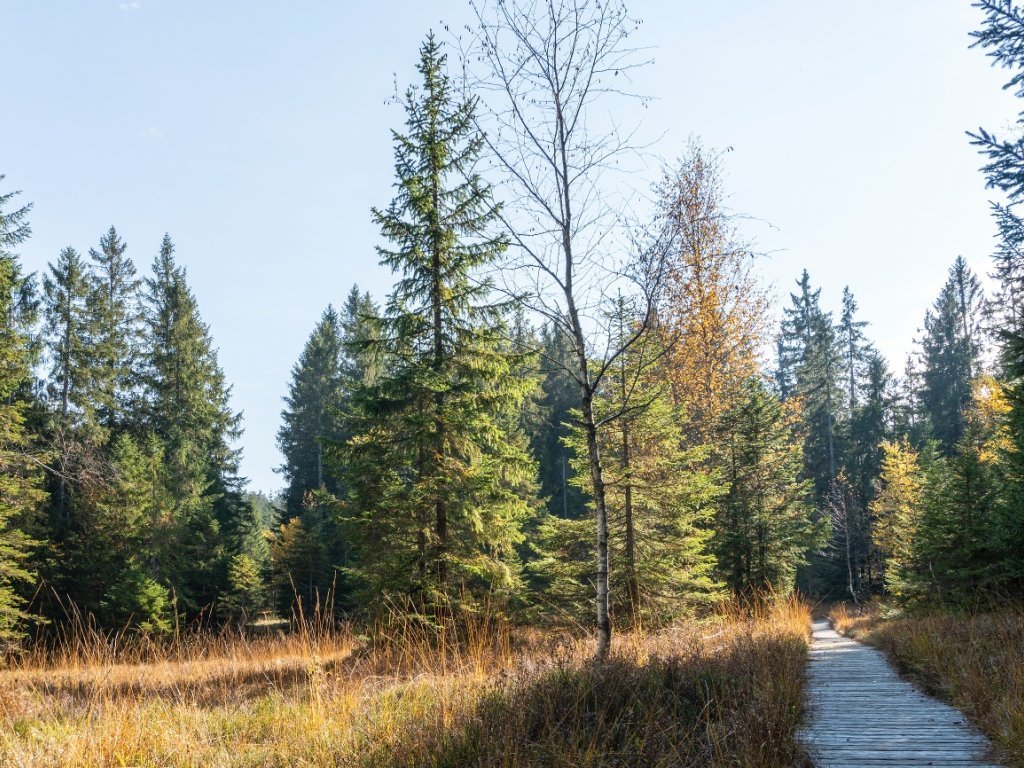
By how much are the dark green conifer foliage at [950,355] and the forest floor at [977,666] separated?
4348 cm

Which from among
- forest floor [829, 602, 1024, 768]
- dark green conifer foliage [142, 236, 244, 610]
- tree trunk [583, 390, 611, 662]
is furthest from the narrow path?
dark green conifer foliage [142, 236, 244, 610]

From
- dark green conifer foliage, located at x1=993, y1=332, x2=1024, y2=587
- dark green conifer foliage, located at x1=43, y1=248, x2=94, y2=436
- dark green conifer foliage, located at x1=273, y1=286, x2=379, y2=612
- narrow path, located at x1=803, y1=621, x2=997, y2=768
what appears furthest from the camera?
dark green conifer foliage, located at x1=273, y1=286, x2=379, y2=612

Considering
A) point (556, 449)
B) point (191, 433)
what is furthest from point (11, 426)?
point (556, 449)

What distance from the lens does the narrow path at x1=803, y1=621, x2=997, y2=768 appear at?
3992 mm

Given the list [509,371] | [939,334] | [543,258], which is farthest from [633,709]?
[939,334]

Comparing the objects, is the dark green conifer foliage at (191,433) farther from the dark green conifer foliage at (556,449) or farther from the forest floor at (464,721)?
the forest floor at (464,721)

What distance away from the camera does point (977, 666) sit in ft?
18.7

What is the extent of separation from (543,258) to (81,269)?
3034 centimetres

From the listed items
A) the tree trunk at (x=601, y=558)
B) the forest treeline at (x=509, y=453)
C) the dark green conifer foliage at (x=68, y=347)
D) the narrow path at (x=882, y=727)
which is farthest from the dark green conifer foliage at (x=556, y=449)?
the tree trunk at (x=601, y=558)

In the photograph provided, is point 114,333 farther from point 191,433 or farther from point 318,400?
point 318,400

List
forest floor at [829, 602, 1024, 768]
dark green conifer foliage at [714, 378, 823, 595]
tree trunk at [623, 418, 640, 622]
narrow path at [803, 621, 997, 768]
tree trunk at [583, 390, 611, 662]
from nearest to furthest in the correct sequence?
narrow path at [803, 621, 997, 768] → forest floor at [829, 602, 1024, 768] → tree trunk at [583, 390, 611, 662] → tree trunk at [623, 418, 640, 622] → dark green conifer foliage at [714, 378, 823, 595]

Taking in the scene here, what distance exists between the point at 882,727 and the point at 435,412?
8612 mm

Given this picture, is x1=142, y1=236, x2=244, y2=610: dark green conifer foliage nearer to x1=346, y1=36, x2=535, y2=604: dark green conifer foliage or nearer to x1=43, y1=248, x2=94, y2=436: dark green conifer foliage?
x1=43, y1=248, x2=94, y2=436: dark green conifer foliage

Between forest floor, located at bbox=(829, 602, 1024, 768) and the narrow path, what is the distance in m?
0.15
